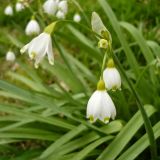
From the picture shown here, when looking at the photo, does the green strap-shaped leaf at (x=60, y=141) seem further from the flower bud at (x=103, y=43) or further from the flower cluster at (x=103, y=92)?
the flower bud at (x=103, y=43)

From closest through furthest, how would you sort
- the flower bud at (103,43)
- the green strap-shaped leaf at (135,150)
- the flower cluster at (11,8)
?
the flower bud at (103,43)
the green strap-shaped leaf at (135,150)
the flower cluster at (11,8)

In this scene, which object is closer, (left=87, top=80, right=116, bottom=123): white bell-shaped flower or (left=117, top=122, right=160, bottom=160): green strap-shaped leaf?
(left=87, top=80, right=116, bottom=123): white bell-shaped flower

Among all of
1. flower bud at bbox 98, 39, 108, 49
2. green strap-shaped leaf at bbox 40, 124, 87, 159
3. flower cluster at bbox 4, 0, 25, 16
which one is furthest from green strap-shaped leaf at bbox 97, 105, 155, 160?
flower cluster at bbox 4, 0, 25, 16

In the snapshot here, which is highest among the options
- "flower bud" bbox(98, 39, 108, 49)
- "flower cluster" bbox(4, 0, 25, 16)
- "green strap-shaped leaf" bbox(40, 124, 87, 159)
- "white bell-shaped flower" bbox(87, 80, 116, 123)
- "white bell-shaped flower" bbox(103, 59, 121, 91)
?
"flower cluster" bbox(4, 0, 25, 16)

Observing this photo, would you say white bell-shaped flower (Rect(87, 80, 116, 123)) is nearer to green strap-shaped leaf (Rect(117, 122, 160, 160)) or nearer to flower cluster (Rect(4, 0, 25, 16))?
green strap-shaped leaf (Rect(117, 122, 160, 160))

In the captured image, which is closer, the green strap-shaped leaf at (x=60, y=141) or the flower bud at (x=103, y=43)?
the flower bud at (x=103, y=43)

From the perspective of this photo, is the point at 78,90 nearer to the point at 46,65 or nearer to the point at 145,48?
the point at 46,65

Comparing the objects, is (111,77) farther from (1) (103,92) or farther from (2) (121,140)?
(2) (121,140)

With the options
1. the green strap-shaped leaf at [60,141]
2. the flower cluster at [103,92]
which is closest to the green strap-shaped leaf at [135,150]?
the green strap-shaped leaf at [60,141]

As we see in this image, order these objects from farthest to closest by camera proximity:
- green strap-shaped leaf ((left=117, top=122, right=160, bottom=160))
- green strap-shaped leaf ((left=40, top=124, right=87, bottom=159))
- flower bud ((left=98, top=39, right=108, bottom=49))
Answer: green strap-shaped leaf ((left=40, top=124, right=87, bottom=159))
green strap-shaped leaf ((left=117, top=122, right=160, bottom=160))
flower bud ((left=98, top=39, right=108, bottom=49))

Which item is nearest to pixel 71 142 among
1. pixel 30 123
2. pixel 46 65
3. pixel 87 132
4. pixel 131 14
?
pixel 87 132
